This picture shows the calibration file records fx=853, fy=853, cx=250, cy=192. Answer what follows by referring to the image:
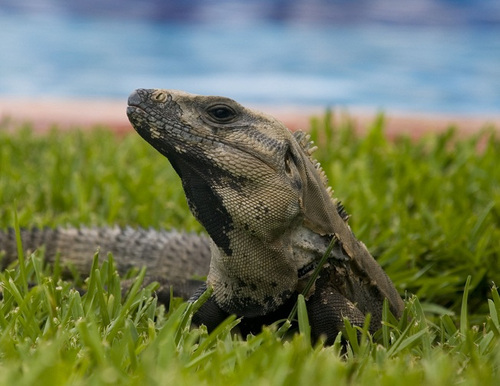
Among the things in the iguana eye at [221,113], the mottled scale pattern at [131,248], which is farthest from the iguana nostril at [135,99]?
the mottled scale pattern at [131,248]

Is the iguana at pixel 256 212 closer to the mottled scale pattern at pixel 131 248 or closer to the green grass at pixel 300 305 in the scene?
the green grass at pixel 300 305

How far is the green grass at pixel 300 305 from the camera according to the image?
1.80 m

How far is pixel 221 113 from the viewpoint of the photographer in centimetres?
242

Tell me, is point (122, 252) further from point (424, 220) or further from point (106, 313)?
point (424, 220)

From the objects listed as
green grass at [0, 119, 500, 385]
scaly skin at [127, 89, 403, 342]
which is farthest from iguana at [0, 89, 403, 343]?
green grass at [0, 119, 500, 385]

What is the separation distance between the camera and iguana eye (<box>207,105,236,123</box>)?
7.94 feet

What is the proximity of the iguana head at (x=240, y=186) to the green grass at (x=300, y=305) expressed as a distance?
165 millimetres

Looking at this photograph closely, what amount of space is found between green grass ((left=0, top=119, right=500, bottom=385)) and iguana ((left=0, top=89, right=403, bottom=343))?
130 millimetres

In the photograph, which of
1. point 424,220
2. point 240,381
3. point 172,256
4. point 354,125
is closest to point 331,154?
point 354,125

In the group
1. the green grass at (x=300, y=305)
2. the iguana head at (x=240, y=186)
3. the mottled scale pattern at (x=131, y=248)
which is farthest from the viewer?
the mottled scale pattern at (x=131, y=248)

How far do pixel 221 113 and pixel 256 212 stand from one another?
0.32 metres

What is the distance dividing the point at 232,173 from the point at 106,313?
529 mm

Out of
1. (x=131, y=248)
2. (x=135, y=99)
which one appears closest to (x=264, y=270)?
(x=135, y=99)

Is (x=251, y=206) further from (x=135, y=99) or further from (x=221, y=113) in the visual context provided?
(x=135, y=99)
